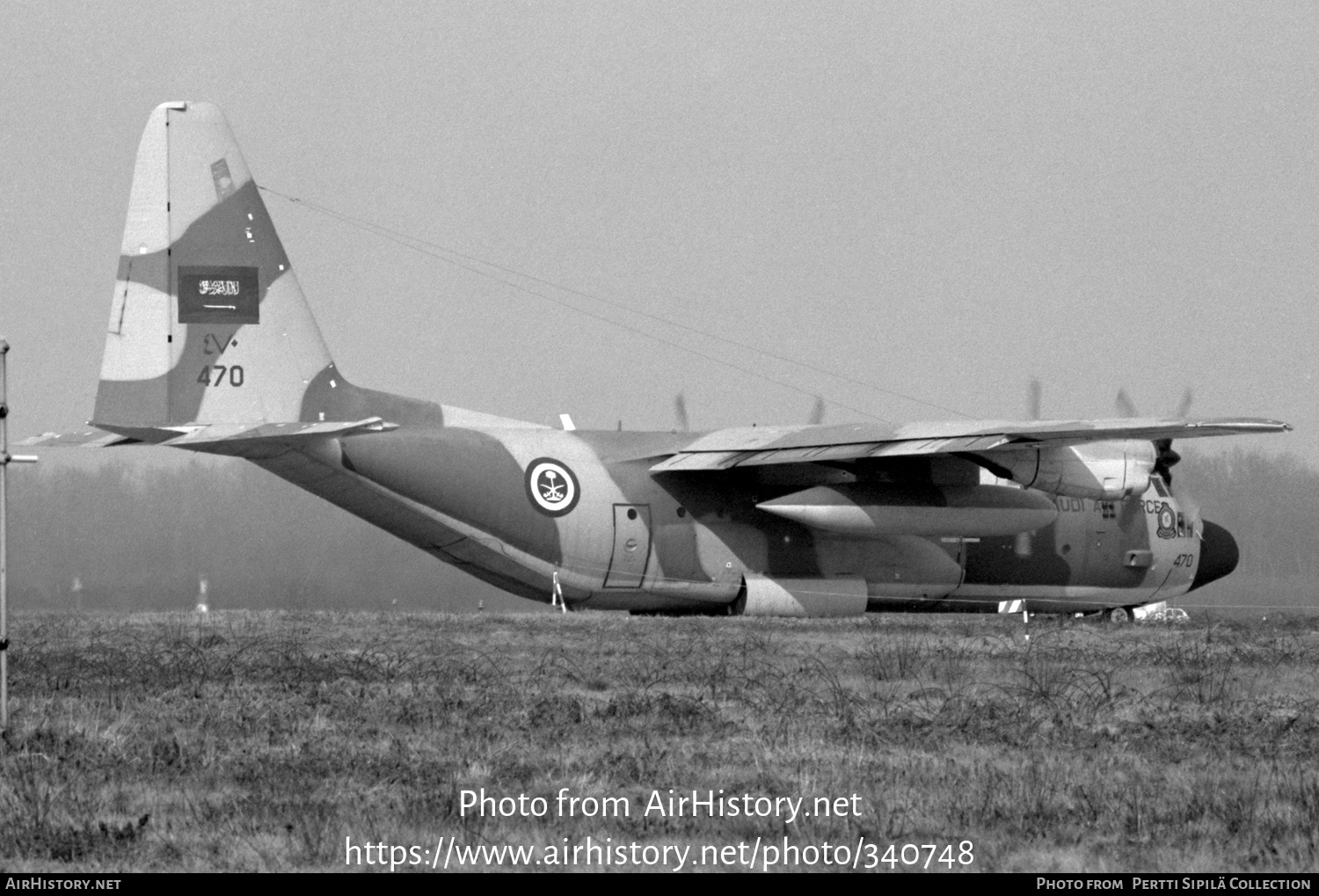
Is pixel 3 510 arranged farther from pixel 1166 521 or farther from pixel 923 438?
pixel 1166 521

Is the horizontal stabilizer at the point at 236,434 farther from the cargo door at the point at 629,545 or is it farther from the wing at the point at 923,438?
the wing at the point at 923,438

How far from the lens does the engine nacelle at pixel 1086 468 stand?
24.3 m

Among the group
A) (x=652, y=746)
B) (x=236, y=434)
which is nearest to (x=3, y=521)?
(x=652, y=746)

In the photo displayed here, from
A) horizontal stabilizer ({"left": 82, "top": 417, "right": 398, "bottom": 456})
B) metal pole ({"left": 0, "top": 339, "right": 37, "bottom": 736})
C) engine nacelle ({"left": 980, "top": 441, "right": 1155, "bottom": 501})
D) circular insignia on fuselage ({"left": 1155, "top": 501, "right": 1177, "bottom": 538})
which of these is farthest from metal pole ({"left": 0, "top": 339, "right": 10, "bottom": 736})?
circular insignia on fuselage ({"left": 1155, "top": 501, "right": 1177, "bottom": 538})

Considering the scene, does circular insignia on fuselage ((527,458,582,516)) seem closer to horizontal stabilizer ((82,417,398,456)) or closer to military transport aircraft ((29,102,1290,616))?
military transport aircraft ((29,102,1290,616))

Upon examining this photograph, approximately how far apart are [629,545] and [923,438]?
16.0 feet

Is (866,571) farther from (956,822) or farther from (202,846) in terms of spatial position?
(202,846)

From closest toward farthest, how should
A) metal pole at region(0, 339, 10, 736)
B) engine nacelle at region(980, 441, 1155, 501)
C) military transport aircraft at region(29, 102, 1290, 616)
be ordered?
metal pole at region(0, 339, 10, 736) < military transport aircraft at region(29, 102, 1290, 616) < engine nacelle at region(980, 441, 1155, 501)

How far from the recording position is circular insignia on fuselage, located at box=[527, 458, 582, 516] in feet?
77.0

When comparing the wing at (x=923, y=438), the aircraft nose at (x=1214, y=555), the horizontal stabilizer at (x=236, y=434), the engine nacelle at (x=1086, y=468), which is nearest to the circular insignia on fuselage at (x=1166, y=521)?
the aircraft nose at (x=1214, y=555)

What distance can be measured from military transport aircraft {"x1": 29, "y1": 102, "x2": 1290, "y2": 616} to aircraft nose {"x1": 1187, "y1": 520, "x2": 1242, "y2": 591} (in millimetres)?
2240

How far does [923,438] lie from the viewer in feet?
73.5

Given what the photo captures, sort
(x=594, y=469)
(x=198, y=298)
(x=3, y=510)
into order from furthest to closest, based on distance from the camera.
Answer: (x=594, y=469), (x=198, y=298), (x=3, y=510)

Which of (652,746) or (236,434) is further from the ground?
(236,434)
